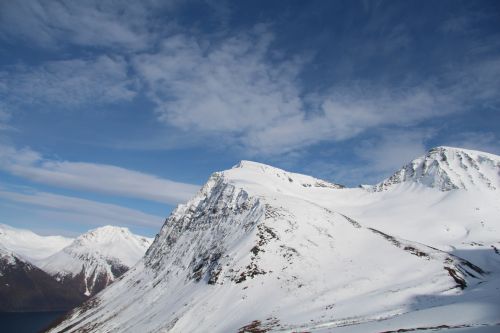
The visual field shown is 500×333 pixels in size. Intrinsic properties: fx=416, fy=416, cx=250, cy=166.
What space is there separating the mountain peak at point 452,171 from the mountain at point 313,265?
1122mm

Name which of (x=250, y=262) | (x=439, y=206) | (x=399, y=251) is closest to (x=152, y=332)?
(x=250, y=262)

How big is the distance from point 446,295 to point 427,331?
3513 centimetres

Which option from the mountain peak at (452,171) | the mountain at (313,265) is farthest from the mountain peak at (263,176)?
the mountain peak at (452,171)

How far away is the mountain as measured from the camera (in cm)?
5375

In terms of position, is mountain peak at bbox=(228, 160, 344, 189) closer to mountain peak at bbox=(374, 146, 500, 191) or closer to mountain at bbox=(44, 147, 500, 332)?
mountain at bbox=(44, 147, 500, 332)

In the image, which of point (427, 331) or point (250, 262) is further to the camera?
point (250, 262)

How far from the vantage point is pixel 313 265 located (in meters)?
77.0

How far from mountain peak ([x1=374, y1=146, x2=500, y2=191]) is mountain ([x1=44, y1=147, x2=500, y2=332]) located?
1.12 metres

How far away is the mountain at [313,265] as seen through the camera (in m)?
53.8

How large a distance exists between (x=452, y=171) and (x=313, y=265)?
415 feet

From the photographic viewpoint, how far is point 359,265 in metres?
75.4

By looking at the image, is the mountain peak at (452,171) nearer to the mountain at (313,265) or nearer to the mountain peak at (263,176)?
the mountain at (313,265)

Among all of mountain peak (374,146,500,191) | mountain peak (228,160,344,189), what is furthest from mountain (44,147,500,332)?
mountain peak (228,160,344,189)

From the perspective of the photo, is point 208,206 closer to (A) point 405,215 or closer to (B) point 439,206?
(A) point 405,215
